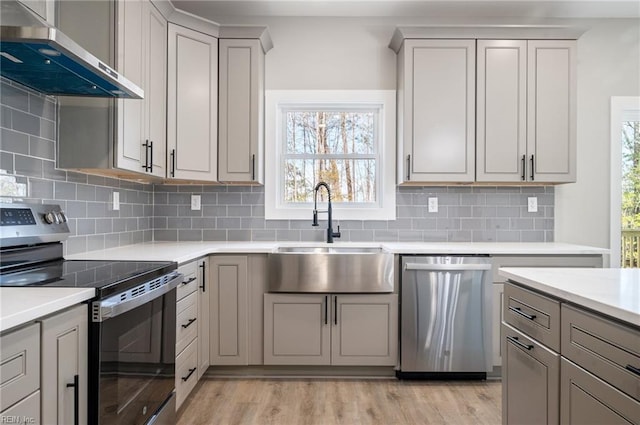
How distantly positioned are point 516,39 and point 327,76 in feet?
4.85

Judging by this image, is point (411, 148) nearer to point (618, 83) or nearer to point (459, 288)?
point (459, 288)

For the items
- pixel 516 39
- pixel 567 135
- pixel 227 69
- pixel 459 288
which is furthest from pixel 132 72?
pixel 567 135

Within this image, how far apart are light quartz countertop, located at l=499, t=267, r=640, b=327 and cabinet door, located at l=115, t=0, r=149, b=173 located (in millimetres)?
2035

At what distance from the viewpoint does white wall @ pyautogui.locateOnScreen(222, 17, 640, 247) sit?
3346mm

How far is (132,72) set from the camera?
2.26 metres

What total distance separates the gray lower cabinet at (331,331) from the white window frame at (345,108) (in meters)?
0.83

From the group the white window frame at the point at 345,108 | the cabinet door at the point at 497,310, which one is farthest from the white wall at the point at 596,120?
the white window frame at the point at 345,108

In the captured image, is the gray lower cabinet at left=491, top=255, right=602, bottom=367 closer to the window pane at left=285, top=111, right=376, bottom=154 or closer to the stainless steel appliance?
the window pane at left=285, top=111, right=376, bottom=154

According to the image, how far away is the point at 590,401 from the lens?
1.16 m

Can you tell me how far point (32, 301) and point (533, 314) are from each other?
64.7 inches

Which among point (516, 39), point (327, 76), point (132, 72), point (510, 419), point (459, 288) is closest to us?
point (510, 419)

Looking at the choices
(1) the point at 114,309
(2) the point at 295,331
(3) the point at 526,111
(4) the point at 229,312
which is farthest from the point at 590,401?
(3) the point at 526,111

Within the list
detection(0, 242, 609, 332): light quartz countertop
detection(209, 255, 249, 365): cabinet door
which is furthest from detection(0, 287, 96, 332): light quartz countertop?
detection(209, 255, 249, 365): cabinet door

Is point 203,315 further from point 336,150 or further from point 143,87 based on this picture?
point 336,150
